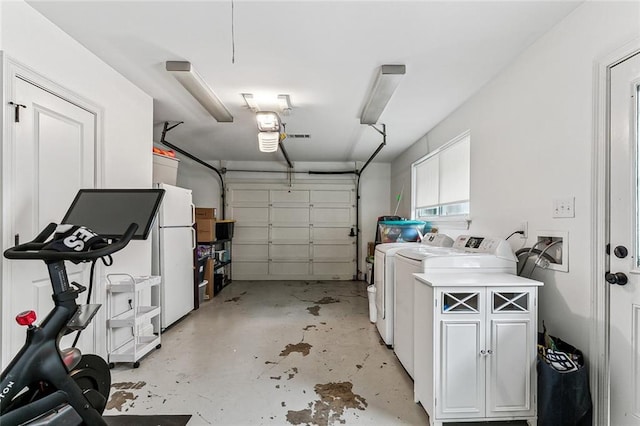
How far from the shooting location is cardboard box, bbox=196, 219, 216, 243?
466 cm

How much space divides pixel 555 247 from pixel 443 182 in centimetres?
203

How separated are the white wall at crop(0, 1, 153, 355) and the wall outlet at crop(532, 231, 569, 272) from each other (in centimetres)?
340

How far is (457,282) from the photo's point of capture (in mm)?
1729

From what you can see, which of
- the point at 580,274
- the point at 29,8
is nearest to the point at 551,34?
the point at 580,274

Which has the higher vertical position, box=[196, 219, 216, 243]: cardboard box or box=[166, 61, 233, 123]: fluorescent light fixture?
box=[166, 61, 233, 123]: fluorescent light fixture

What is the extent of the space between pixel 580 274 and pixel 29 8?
3744 mm

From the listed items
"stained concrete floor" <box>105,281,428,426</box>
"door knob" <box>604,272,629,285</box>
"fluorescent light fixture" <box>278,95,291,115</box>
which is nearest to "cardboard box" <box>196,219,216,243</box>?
"stained concrete floor" <box>105,281,428,426</box>

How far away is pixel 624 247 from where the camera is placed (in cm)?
142

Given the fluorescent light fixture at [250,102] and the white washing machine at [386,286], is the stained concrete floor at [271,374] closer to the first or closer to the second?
the white washing machine at [386,286]

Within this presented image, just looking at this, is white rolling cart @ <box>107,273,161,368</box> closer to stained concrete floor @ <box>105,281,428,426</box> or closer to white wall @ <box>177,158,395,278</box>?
stained concrete floor @ <box>105,281,428,426</box>

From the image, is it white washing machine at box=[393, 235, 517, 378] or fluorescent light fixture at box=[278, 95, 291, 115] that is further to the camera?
fluorescent light fixture at box=[278, 95, 291, 115]

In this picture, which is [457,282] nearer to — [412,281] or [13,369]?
[412,281]

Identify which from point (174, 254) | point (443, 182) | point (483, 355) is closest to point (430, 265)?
point (483, 355)

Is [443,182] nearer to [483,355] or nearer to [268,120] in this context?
[268,120]
